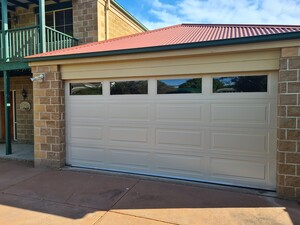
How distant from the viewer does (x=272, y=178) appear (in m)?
4.36

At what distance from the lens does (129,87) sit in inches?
214

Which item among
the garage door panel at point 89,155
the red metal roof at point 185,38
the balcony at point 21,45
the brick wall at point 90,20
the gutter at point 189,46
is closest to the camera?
the gutter at point 189,46

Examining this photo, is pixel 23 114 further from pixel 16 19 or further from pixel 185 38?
pixel 185 38

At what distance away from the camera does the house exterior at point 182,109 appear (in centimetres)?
409

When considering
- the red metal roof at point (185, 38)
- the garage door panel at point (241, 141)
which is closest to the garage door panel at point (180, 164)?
the garage door panel at point (241, 141)

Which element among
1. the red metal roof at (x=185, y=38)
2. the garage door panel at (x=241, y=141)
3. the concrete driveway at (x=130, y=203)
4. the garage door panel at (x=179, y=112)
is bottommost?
the concrete driveway at (x=130, y=203)

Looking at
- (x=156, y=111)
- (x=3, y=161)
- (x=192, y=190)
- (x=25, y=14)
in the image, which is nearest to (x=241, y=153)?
(x=192, y=190)

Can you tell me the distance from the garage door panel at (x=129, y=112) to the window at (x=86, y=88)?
56 cm

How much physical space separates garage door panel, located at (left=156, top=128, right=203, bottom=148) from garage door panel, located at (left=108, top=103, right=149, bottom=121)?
52cm

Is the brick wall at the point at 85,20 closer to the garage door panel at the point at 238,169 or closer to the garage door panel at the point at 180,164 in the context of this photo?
the garage door panel at the point at 180,164

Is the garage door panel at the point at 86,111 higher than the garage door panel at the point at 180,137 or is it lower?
higher

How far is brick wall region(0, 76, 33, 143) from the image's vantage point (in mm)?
9156

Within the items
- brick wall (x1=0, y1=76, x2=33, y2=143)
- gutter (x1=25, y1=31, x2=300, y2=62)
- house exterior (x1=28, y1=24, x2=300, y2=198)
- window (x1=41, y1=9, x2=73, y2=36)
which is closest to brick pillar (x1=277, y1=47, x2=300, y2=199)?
house exterior (x1=28, y1=24, x2=300, y2=198)

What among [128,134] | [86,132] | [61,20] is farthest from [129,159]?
[61,20]
